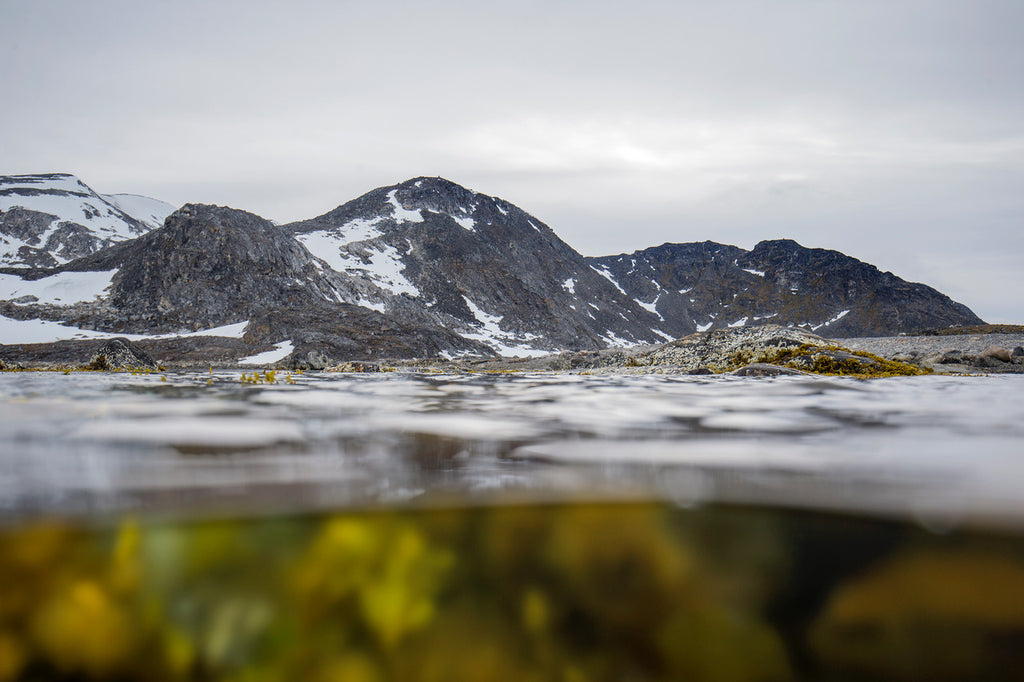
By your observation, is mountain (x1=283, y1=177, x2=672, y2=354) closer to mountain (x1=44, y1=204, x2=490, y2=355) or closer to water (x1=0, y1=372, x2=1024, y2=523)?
mountain (x1=44, y1=204, x2=490, y2=355)

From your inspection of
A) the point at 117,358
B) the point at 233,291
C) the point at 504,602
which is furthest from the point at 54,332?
the point at 504,602

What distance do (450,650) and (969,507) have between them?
3.30 ft

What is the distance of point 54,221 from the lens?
4156 inches

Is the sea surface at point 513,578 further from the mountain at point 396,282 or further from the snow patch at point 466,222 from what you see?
the snow patch at point 466,222

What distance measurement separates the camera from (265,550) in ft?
3.24

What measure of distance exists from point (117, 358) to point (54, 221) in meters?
127

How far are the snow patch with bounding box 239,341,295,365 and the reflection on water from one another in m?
24.7

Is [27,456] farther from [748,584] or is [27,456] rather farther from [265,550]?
[748,584]

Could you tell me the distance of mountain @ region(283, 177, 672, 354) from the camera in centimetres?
6266

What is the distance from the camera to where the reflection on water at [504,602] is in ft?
2.96

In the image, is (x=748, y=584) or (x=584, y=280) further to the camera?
(x=584, y=280)

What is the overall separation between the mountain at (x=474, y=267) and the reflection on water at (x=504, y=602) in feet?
178

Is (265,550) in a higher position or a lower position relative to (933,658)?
higher

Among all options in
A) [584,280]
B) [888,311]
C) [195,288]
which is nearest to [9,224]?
[195,288]
